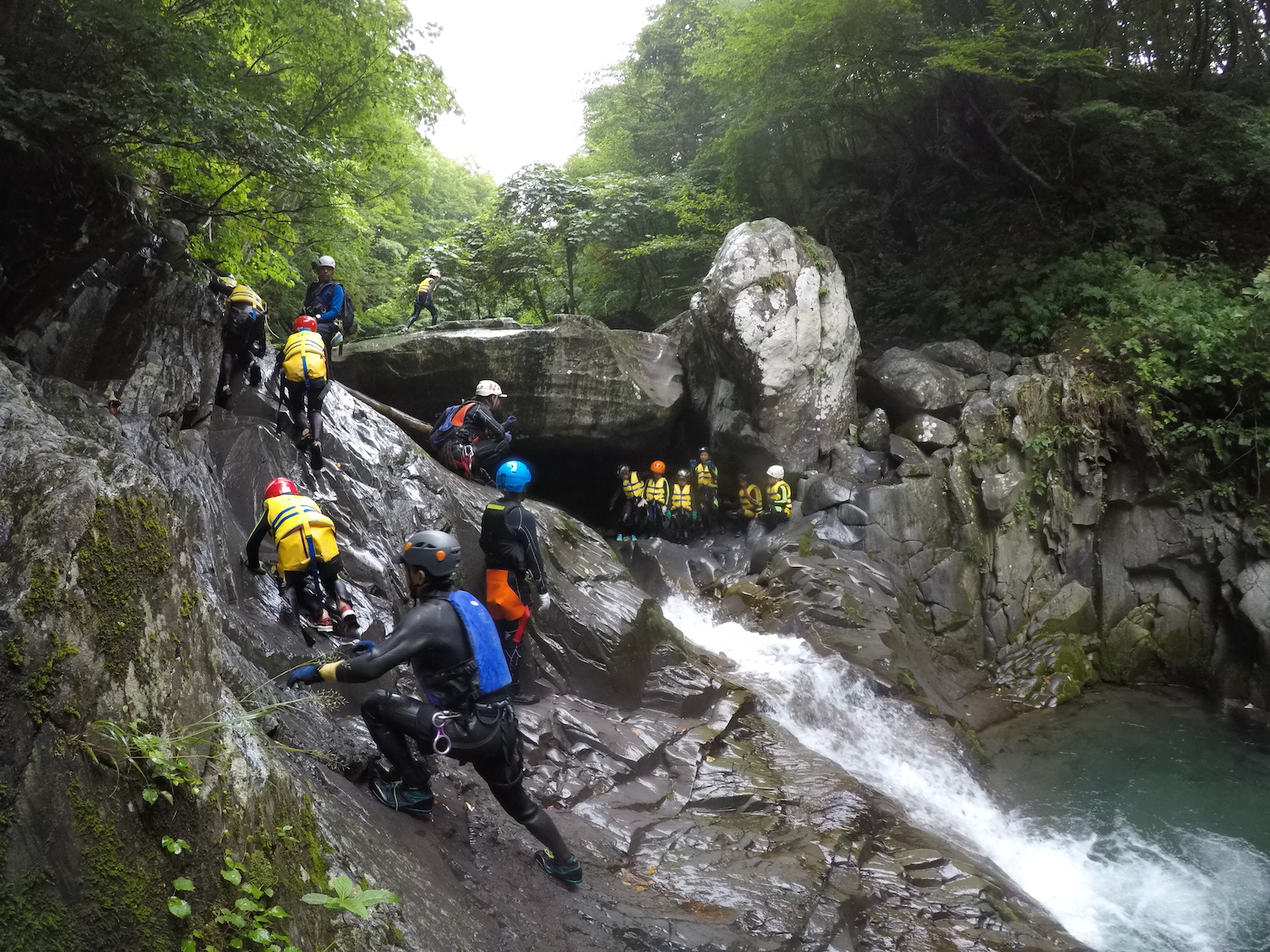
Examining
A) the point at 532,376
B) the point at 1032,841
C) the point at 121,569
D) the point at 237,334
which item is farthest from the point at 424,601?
the point at 532,376

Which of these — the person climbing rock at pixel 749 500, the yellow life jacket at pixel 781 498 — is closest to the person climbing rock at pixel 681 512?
the person climbing rock at pixel 749 500

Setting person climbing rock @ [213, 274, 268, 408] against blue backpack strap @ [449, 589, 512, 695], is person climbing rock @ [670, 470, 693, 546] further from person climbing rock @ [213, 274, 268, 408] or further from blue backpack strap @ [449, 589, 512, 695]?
blue backpack strap @ [449, 589, 512, 695]

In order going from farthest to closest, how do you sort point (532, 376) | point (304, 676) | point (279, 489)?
point (532, 376)
point (279, 489)
point (304, 676)

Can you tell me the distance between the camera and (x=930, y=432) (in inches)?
535

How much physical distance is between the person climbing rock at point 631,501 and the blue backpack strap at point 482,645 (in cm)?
989

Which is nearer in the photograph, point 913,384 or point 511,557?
point 511,557

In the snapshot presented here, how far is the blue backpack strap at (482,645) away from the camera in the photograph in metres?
4.08

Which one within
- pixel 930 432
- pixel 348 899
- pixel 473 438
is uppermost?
pixel 930 432

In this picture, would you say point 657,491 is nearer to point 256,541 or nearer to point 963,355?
point 963,355

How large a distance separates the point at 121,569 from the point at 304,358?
511cm

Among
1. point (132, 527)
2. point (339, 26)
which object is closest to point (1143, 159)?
point (339, 26)

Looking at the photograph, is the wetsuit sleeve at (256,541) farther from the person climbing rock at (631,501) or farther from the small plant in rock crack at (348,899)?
the person climbing rock at (631,501)

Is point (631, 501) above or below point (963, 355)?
below

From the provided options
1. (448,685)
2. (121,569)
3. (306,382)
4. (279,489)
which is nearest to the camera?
(121,569)
